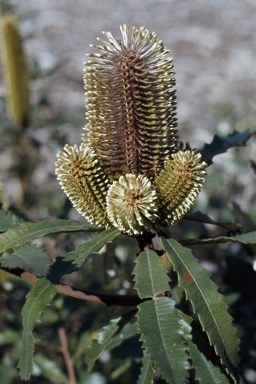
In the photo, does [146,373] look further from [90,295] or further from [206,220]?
[206,220]

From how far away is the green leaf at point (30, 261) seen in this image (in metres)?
0.90

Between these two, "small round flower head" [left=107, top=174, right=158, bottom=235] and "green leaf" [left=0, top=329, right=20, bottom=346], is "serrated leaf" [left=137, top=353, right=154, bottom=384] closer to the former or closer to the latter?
"small round flower head" [left=107, top=174, right=158, bottom=235]

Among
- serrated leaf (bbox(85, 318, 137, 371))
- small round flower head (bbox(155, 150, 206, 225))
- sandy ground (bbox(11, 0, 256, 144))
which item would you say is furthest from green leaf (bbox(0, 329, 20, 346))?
sandy ground (bbox(11, 0, 256, 144))

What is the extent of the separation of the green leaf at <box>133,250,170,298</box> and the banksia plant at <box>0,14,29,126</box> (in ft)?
6.26

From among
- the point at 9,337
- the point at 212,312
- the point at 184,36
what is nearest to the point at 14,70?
the point at 9,337

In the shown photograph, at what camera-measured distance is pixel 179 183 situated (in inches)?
39.6

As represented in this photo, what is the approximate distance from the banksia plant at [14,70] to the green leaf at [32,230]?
1787 mm

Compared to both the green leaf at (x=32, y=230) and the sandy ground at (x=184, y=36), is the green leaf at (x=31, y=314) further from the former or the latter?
the sandy ground at (x=184, y=36)

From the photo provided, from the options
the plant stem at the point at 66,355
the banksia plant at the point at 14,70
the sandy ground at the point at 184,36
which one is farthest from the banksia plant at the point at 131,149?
the sandy ground at the point at 184,36

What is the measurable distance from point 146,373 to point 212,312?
10.0 inches

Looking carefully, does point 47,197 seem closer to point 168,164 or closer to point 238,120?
point 238,120

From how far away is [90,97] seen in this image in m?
1.04

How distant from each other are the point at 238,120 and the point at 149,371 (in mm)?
1795

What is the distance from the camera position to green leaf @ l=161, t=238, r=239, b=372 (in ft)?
3.12
